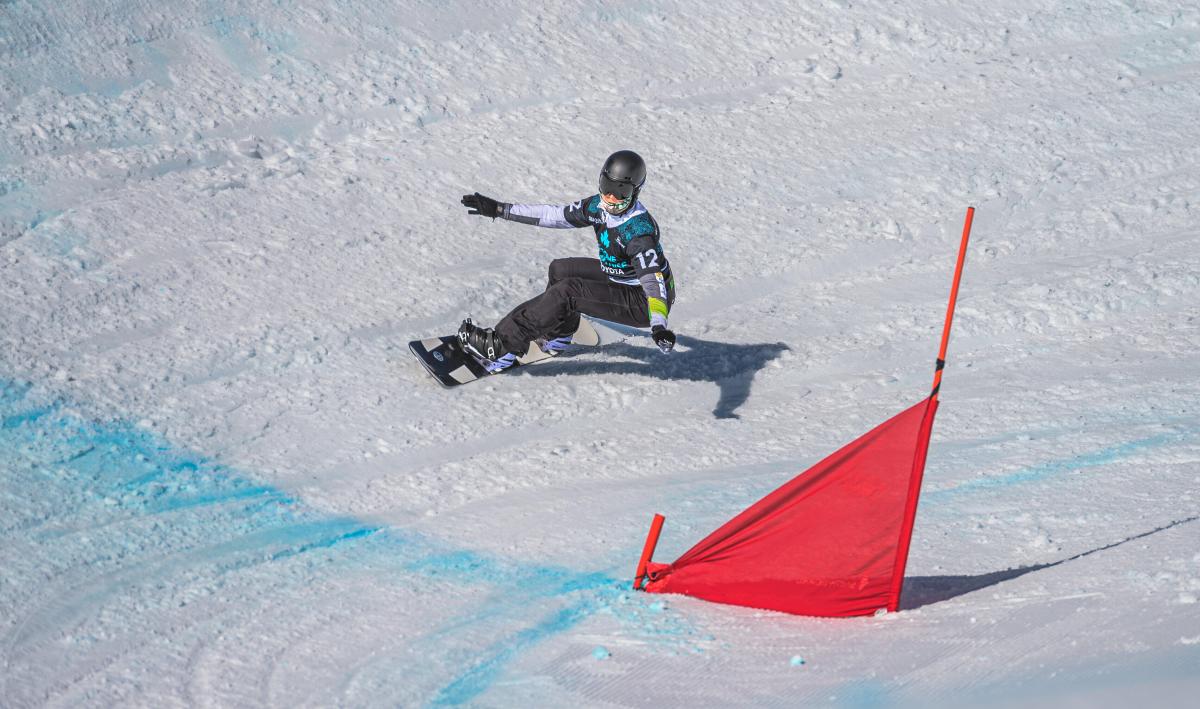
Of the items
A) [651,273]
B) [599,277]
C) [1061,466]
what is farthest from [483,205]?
[1061,466]

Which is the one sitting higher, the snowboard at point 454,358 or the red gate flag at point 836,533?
the snowboard at point 454,358

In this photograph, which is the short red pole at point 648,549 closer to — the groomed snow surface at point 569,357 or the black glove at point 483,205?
the groomed snow surface at point 569,357

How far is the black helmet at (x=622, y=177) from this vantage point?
7344mm

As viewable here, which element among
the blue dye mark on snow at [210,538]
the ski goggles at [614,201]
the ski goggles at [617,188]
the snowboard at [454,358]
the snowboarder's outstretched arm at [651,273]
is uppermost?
the ski goggles at [617,188]

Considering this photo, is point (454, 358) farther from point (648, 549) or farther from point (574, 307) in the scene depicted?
point (648, 549)

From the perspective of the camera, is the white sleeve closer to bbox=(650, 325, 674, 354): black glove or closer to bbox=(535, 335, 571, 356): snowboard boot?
bbox=(535, 335, 571, 356): snowboard boot

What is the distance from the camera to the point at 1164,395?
7.84 metres

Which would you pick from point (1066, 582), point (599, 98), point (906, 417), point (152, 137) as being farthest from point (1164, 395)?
point (152, 137)

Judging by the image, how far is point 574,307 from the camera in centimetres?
774

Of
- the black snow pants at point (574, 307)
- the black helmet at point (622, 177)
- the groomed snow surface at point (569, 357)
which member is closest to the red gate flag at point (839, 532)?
the groomed snow surface at point (569, 357)

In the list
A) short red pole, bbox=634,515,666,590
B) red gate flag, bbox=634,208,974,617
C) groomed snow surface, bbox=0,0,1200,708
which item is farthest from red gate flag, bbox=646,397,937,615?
short red pole, bbox=634,515,666,590

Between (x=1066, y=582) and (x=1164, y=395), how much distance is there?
283 centimetres

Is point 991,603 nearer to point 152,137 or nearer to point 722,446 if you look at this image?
point 722,446

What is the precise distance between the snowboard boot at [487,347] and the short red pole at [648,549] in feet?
7.95
